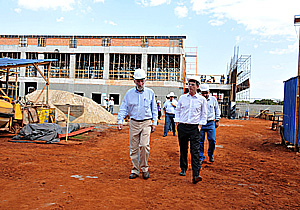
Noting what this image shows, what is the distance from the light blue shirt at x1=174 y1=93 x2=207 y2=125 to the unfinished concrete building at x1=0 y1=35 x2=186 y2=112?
26233mm

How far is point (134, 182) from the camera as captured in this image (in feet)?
15.8

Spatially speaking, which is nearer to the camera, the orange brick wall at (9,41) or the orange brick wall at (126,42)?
the orange brick wall at (126,42)

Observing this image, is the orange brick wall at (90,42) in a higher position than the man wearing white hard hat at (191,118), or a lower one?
higher

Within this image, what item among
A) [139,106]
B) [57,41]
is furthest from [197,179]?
[57,41]

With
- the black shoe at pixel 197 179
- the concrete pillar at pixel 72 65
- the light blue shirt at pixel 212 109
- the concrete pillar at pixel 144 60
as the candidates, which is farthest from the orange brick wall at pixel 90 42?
the black shoe at pixel 197 179

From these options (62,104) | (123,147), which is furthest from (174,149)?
(62,104)

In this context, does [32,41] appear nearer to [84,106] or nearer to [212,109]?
[84,106]

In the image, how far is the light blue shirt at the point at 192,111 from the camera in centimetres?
515

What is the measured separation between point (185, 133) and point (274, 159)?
154 inches

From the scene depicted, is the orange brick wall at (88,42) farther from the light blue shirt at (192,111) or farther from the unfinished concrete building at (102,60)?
the light blue shirt at (192,111)

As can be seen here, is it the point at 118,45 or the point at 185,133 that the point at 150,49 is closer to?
the point at 118,45

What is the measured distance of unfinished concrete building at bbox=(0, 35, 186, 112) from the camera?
3234 cm

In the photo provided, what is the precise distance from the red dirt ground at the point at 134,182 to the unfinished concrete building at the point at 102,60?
24.6 metres

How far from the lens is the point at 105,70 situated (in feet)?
110
